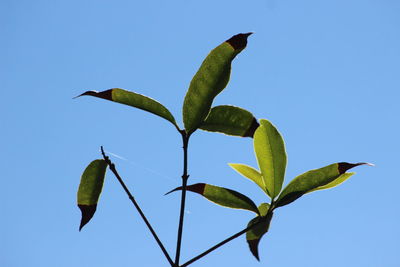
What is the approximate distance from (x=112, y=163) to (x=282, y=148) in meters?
0.41

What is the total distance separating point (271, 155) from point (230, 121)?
0.49 ft

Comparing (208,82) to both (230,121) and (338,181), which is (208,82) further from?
(338,181)

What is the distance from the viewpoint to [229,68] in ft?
3.23

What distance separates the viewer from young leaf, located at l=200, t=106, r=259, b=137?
41.3 inches

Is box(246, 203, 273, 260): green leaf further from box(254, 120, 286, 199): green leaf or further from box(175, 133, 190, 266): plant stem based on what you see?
box(175, 133, 190, 266): plant stem

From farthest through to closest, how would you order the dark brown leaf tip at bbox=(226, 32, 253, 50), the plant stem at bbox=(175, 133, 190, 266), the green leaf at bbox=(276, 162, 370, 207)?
the green leaf at bbox=(276, 162, 370, 207) → the dark brown leaf tip at bbox=(226, 32, 253, 50) → the plant stem at bbox=(175, 133, 190, 266)

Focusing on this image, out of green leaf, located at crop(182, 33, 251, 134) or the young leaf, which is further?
the young leaf

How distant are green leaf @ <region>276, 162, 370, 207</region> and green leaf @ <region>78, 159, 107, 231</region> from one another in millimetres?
432

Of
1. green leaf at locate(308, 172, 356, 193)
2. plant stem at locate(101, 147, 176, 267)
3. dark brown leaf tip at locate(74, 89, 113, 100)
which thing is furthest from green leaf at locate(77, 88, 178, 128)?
green leaf at locate(308, 172, 356, 193)

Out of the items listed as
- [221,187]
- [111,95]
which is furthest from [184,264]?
[111,95]

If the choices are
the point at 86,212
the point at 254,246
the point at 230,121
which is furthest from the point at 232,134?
the point at 86,212

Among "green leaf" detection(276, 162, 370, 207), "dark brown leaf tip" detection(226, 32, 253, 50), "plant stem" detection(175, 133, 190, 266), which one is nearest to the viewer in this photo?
"plant stem" detection(175, 133, 190, 266)

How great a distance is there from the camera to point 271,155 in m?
1.12

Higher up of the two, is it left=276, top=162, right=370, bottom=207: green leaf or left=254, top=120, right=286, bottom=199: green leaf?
left=254, top=120, right=286, bottom=199: green leaf
